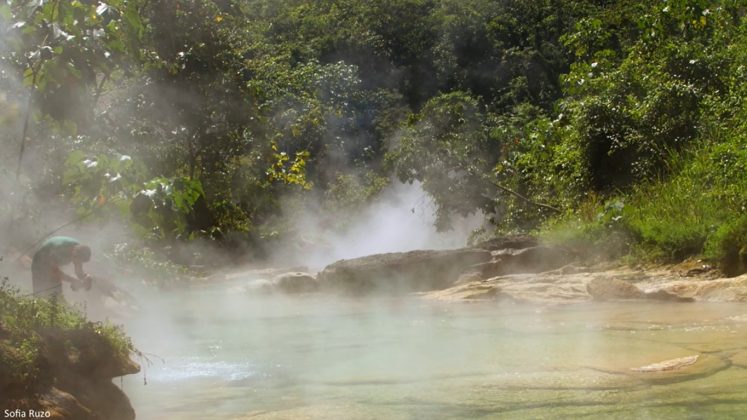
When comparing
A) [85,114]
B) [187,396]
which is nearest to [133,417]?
[187,396]

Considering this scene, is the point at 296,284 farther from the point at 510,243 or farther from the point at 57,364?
the point at 57,364

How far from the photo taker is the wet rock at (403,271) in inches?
456

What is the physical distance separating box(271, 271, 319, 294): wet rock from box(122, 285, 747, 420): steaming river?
3.93 metres

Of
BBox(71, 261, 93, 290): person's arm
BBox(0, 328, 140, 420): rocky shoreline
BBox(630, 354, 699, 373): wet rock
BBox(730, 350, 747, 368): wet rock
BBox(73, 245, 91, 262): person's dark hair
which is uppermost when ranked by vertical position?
BBox(73, 245, 91, 262): person's dark hair

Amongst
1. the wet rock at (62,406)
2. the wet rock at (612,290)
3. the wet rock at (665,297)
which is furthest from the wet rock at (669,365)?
the wet rock at (612,290)

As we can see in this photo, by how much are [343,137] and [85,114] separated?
2558 cm

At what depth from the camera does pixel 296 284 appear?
13180 millimetres

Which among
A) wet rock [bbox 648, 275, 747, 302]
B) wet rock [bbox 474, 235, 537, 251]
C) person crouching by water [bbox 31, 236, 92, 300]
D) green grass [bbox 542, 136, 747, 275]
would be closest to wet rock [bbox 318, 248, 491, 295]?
wet rock [bbox 474, 235, 537, 251]

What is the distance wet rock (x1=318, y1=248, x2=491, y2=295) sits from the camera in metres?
11.6

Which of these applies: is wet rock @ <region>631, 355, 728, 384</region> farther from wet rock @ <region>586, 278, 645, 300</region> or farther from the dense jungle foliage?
wet rock @ <region>586, 278, 645, 300</region>

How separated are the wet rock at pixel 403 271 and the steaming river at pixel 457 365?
2.54 meters

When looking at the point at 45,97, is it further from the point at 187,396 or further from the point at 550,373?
the point at 550,373

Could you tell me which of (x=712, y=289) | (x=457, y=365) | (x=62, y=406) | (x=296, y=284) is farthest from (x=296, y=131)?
(x=62, y=406)

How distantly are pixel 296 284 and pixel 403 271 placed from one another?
2032 millimetres
